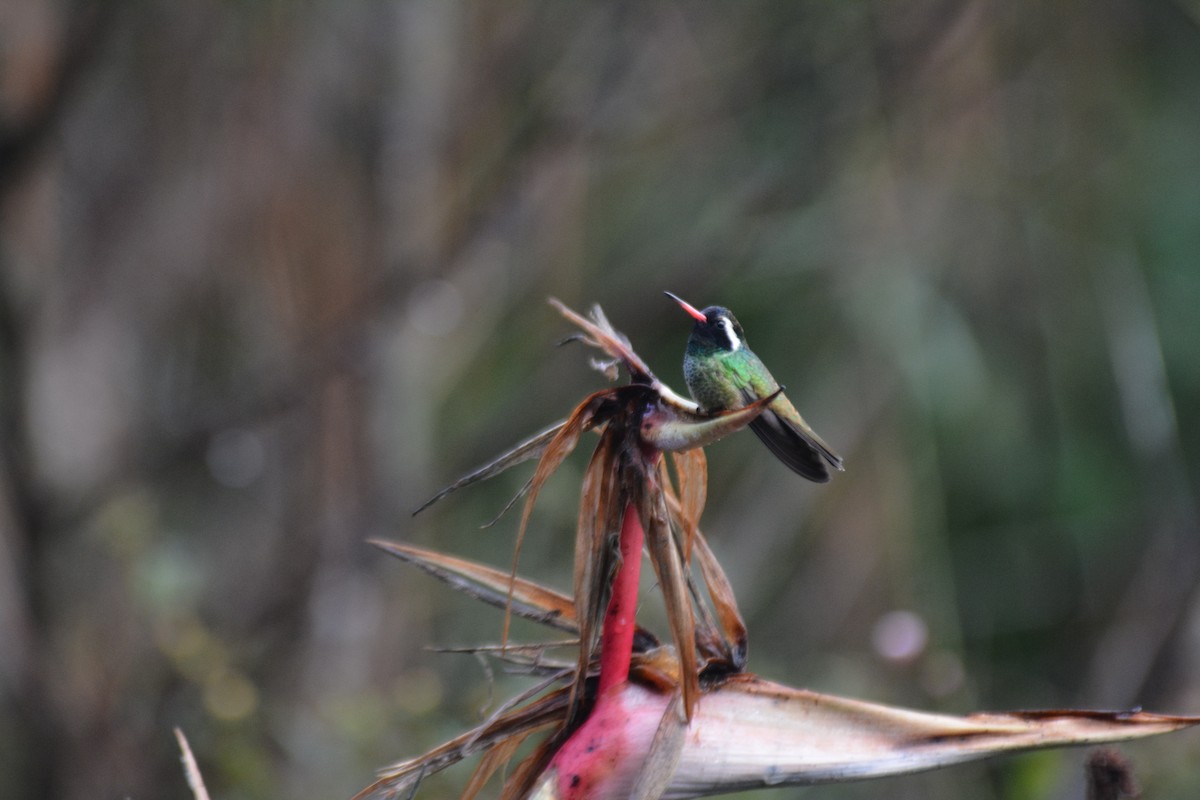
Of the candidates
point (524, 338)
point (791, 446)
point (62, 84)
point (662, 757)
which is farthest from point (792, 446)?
point (524, 338)

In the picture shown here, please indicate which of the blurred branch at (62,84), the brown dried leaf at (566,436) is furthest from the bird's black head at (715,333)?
the blurred branch at (62,84)

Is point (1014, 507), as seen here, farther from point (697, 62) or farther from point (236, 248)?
point (236, 248)

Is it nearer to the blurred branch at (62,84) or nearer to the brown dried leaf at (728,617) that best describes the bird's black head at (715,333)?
the brown dried leaf at (728,617)

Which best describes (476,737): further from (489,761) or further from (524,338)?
(524,338)

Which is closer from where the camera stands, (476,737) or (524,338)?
(476,737)

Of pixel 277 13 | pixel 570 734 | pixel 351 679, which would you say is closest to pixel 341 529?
pixel 351 679

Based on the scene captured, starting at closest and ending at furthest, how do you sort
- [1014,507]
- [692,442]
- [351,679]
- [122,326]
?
1. [692,442]
2. [351,679]
3. [122,326]
4. [1014,507]
